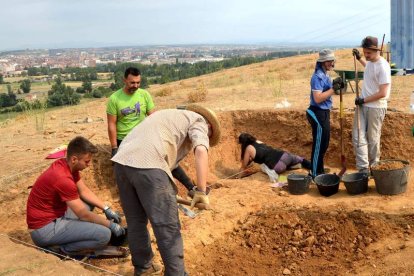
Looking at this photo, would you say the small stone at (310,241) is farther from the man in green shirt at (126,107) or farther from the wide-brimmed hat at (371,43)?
the man in green shirt at (126,107)

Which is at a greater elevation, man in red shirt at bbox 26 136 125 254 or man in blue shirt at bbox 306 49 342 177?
man in blue shirt at bbox 306 49 342 177

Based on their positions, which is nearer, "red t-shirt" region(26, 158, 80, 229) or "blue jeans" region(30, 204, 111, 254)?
"red t-shirt" region(26, 158, 80, 229)

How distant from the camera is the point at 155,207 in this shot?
11.1 ft

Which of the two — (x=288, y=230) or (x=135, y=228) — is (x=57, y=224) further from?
(x=288, y=230)

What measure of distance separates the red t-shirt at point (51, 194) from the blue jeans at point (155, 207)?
2.45 feet

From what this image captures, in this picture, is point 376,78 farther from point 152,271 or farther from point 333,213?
point 152,271

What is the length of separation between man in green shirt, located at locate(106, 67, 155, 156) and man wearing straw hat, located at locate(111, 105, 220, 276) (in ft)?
7.35

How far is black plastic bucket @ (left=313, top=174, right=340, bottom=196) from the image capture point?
235 inches

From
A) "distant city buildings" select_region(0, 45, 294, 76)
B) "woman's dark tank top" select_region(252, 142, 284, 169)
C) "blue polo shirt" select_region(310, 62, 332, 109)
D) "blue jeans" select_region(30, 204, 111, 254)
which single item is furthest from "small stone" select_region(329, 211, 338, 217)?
"distant city buildings" select_region(0, 45, 294, 76)

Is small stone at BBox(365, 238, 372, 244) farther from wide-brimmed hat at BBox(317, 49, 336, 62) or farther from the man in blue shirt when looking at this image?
wide-brimmed hat at BBox(317, 49, 336, 62)

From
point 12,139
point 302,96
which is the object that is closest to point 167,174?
point 12,139

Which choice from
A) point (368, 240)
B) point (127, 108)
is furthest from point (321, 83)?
point (127, 108)

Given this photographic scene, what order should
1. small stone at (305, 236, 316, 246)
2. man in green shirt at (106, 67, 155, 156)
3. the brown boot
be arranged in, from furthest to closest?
man in green shirt at (106, 67, 155, 156), small stone at (305, 236, 316, 246), the brown boot

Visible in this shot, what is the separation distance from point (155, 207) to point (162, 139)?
524 millimetres
